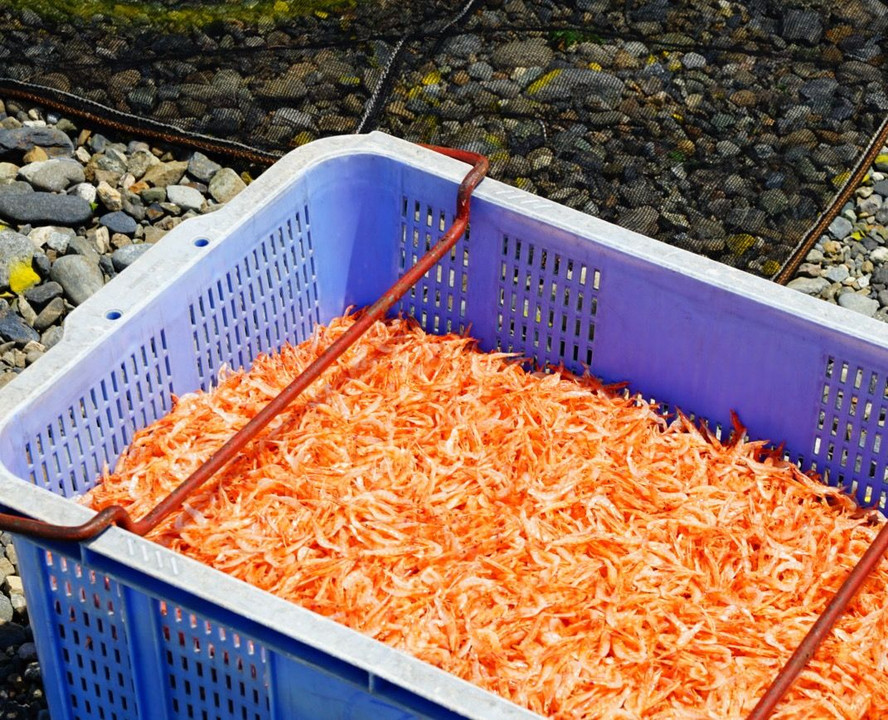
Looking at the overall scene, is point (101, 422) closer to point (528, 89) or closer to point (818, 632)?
point (818, 632)

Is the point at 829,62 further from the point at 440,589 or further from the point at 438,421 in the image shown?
the point at 440,589

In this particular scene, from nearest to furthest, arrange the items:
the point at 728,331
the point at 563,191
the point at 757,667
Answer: the point at 757,667, the point at 728,331, the point at 563,191

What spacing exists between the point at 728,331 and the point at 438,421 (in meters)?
0.91

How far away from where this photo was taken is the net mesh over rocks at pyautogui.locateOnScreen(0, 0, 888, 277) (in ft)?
20.3

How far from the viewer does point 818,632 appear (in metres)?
3.58

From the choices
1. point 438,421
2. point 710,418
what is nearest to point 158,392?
point 438,421

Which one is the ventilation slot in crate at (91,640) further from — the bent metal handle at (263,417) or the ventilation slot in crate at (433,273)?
the ventilation slot in crate at (433,273)

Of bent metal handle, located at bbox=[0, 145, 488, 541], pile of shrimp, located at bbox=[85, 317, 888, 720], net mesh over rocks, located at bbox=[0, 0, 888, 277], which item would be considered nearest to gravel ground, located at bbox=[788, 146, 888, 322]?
net mesh over rocks, located at bbox=[0, 0, 888, 277]

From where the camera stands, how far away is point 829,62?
672 cm

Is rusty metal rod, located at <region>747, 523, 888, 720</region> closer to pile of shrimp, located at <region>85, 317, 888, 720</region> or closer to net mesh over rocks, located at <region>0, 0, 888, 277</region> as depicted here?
pile of shrimp, located at <region>85, 317, 888, 720</region>

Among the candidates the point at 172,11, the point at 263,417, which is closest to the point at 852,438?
the point at 263,417

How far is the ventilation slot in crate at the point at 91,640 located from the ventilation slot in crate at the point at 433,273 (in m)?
1.56

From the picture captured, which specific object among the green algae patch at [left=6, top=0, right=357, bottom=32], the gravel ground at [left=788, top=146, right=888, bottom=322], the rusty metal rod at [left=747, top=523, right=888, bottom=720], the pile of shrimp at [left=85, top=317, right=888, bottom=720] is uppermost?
the green algae patch at [left=6, top=0, right=357, bottom=32]

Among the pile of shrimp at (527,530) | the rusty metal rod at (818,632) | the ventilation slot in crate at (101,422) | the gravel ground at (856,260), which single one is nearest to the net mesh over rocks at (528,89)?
the gravel ground at (856,260)
